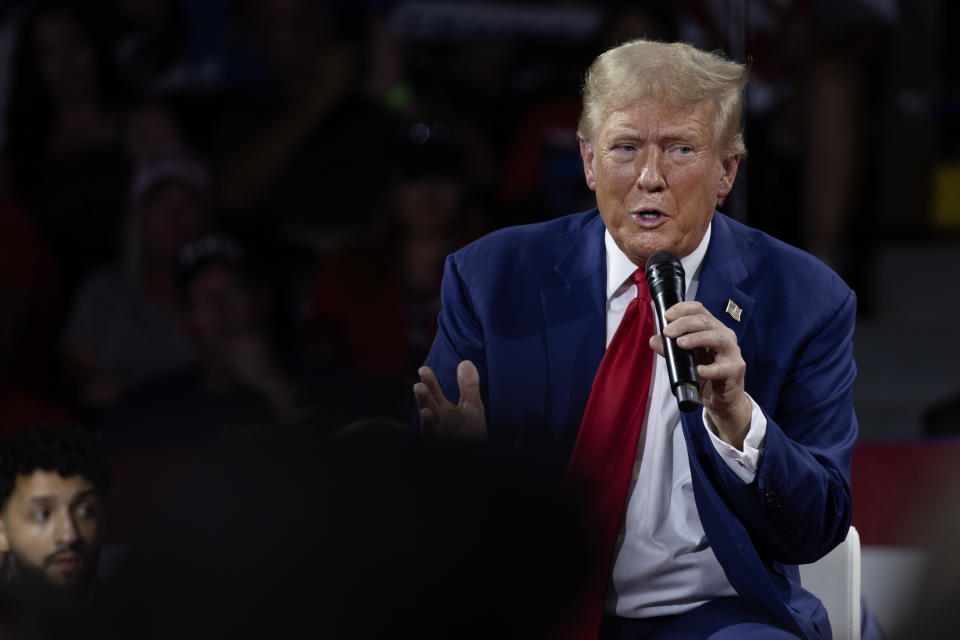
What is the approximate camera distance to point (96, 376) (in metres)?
3.40

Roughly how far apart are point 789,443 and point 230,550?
0.91m

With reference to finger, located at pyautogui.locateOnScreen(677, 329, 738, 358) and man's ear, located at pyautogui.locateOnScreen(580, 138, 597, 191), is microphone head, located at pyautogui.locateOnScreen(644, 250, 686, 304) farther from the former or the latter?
man's ear, located at pyautogui.locateOnScreen(580, 138, 597, 191)

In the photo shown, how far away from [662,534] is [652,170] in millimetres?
428

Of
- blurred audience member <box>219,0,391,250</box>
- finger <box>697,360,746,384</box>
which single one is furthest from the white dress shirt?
blurred audience member <box>219,0,391,250</box>

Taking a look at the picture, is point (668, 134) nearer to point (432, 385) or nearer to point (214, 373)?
point (432, 385)

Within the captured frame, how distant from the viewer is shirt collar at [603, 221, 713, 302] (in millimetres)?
1555

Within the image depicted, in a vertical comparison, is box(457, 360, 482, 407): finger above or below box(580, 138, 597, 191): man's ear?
below

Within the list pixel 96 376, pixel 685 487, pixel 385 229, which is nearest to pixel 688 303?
pixel 685 487

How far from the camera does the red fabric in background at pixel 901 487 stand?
96.3 inches

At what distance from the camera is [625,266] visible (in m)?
1.57

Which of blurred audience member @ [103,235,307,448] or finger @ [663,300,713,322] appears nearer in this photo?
finger @ [663,300,713,322]

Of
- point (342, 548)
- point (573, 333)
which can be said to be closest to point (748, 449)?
point (573, 333)

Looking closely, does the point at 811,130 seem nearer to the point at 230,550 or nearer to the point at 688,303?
the point at 688,303

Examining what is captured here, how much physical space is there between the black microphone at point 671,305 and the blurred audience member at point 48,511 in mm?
857
